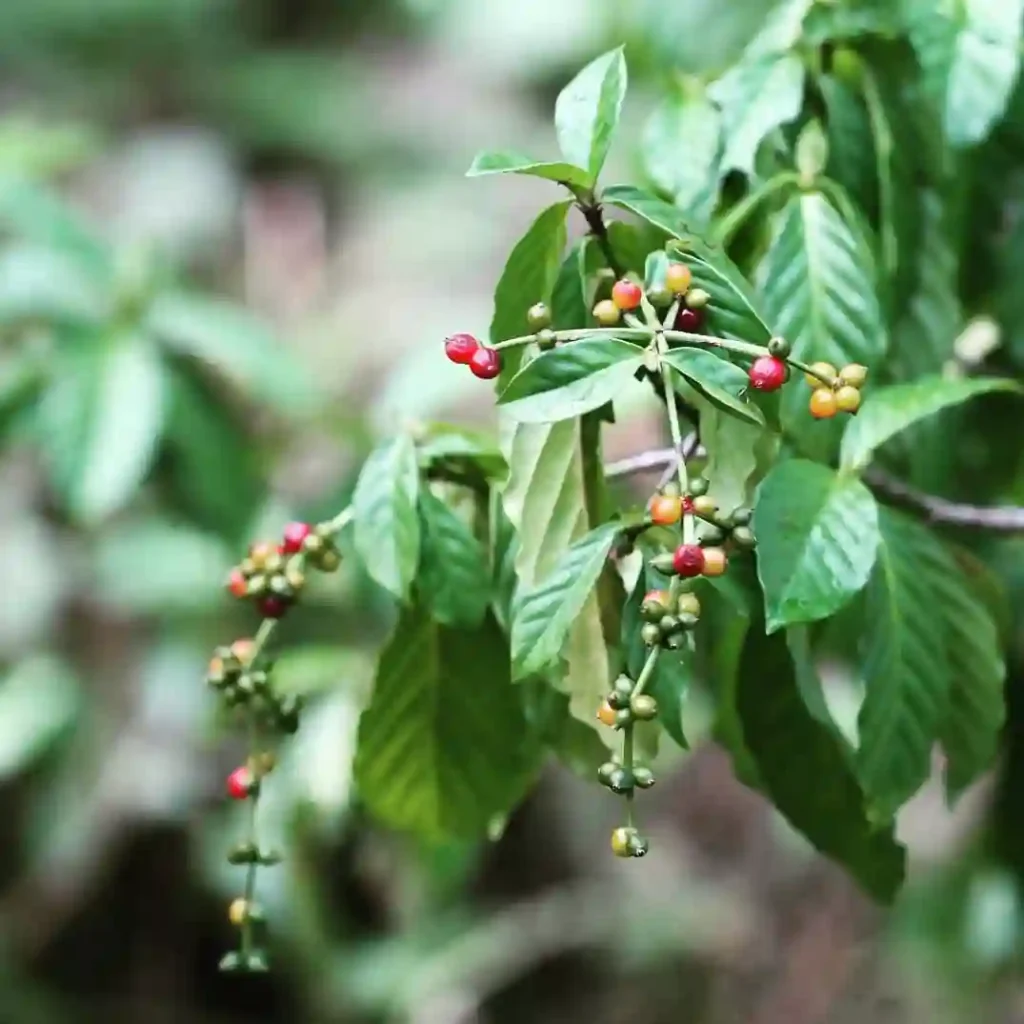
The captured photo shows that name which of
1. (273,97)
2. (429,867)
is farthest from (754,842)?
(273,97)

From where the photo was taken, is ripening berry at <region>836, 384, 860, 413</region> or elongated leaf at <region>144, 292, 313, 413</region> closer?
ripening berry at <region>836, 384, 860, 413</region>

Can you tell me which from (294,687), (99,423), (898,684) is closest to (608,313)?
(898,684)

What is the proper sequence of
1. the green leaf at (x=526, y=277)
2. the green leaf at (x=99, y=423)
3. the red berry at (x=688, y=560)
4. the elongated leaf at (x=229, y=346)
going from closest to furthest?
the red berry at (x=688, y=560) → the green leaf at (x=526, y=277) → the green leaf at (x=99, y=423) → the elongated leaf at (x=229, y=346)

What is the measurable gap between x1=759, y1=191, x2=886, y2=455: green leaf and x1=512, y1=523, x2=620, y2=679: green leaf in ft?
0.55

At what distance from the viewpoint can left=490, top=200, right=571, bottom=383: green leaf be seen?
1.86 feet

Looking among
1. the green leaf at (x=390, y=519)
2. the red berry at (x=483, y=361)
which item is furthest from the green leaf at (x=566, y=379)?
the green leaf at (x=390, y=519)

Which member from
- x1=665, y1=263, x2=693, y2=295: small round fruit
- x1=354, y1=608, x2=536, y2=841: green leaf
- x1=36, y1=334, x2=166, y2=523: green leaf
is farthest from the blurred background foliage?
x1=665, y1=263, x2=693, y2=295: small round fruit

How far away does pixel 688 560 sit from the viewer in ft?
1.51

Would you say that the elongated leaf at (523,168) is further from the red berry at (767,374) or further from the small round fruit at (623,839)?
the small round fruit at (623,839)

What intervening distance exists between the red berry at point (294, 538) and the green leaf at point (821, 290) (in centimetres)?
25

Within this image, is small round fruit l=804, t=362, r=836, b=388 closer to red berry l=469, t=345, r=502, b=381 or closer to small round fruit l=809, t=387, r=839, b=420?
small round fruit l=809, t=387, r=839, b=420

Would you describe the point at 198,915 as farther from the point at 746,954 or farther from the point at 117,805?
the point at 746,954

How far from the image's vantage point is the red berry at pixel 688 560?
0.46 meters

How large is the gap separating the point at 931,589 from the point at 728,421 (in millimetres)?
143
